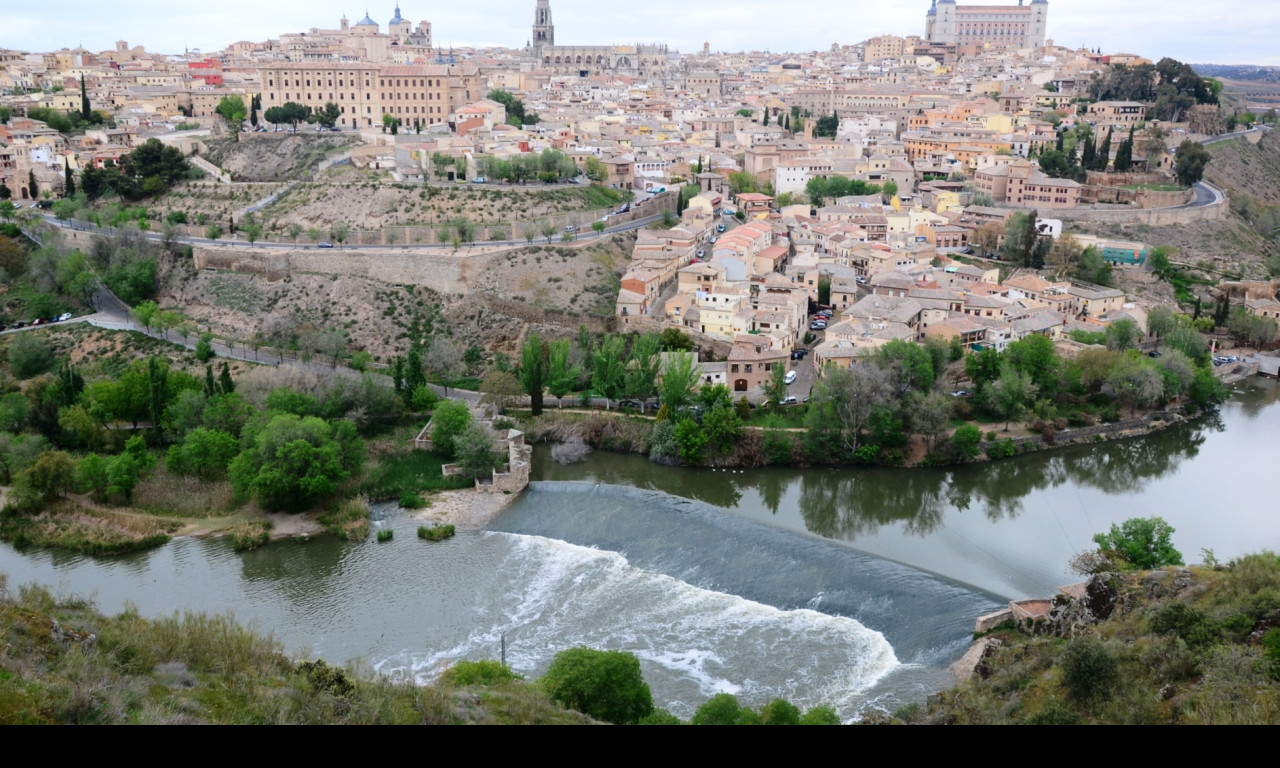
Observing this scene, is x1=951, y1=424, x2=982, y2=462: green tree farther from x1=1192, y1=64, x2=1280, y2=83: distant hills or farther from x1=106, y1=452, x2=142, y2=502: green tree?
x1=1192, y1=64, x2=1280, y2=83: distant hills

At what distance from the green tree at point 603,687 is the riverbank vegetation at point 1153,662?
1503mm

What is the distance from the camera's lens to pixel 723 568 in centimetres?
804

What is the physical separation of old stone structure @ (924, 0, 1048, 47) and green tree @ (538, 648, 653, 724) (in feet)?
135

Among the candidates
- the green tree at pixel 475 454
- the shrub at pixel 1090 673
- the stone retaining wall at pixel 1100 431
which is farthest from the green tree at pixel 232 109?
the shrub at pixel 1090 673

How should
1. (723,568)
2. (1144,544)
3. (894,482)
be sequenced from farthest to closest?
(894,482)
(723,568)
(1144,544)

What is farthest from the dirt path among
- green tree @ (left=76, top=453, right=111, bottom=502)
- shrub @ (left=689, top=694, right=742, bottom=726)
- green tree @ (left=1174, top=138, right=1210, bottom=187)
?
green tree @ (left=1174, top=138, right=1210, bottom=187)

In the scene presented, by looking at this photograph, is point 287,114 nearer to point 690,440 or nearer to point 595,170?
point 595,170

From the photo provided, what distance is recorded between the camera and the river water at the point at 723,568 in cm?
682

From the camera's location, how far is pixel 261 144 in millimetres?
19281

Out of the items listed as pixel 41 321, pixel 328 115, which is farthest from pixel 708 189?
pixel 41 321

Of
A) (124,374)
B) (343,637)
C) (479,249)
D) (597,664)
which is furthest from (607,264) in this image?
(597,664)

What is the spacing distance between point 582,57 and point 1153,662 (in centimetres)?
4011

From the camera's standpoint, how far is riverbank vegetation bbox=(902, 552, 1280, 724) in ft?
13.8
